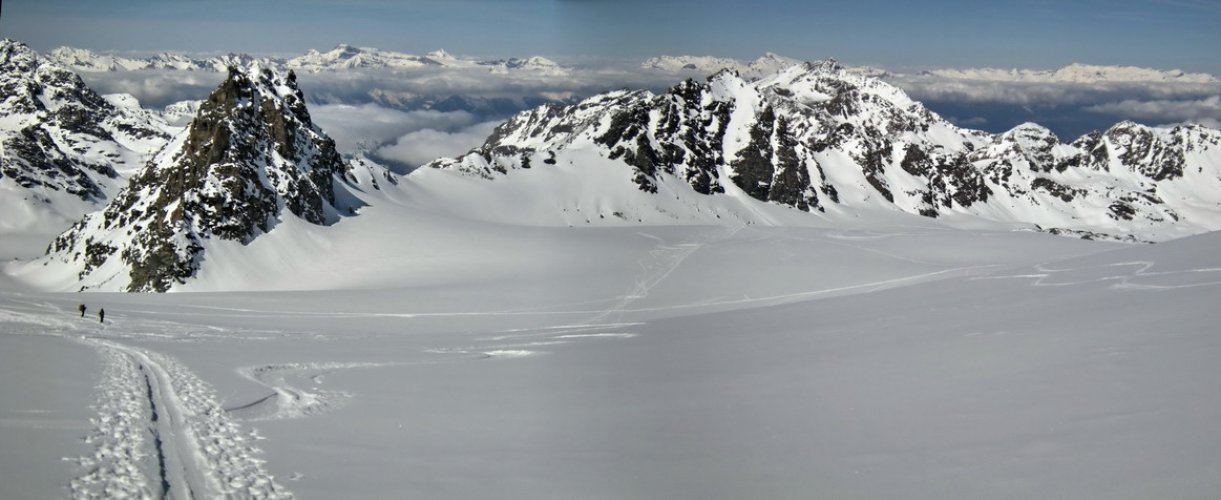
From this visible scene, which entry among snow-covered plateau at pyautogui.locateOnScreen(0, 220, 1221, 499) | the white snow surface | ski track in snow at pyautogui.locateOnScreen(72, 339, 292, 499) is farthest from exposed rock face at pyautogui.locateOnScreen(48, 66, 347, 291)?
ski track in snow at pyautogui.locateOnScreen(72, 339, 292, 499)

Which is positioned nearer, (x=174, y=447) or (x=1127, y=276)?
(x=174, y=447)

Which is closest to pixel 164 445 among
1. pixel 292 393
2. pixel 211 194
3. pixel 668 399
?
pixel 292 393

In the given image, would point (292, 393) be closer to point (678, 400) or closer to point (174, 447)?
point (174, 447)

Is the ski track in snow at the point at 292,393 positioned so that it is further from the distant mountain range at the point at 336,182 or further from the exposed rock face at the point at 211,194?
the distant mountain range at the point at 336,182

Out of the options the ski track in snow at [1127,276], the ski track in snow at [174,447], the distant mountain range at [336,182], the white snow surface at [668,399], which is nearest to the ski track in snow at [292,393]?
the white snow surface at [668,399]

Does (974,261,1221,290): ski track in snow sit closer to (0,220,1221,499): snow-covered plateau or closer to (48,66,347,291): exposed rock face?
(0,220,1221,499): snow-covered plateau

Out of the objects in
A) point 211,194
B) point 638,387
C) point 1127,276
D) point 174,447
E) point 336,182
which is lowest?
point 174,447
